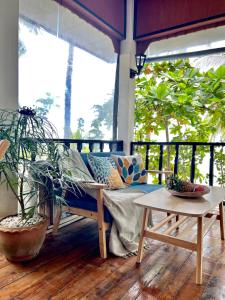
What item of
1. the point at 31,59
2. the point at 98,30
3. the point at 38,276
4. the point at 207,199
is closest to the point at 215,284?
the point at 207,199

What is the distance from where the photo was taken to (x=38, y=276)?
Answer: 1.59 meters

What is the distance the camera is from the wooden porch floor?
1.43 metres

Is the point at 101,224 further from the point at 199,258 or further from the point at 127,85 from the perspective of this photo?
the point at 127,85

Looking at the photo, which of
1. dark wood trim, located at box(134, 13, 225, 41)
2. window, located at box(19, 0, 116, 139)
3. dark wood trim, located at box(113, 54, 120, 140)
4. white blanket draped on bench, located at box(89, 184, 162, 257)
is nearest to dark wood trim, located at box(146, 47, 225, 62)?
dark wood trim, located at box(134, 13, 225, 41)

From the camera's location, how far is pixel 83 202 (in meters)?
2.03

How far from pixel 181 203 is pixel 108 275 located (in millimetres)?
713

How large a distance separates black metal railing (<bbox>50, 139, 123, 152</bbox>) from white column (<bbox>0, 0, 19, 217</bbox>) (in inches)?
25.2

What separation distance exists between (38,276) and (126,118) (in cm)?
249

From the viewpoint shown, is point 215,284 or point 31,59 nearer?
point 215,284

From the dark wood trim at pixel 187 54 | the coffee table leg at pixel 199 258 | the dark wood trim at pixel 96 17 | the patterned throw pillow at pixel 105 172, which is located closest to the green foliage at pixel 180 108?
the dark wood trim at pixel 187 54

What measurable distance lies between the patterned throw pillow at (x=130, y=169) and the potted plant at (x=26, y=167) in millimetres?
823

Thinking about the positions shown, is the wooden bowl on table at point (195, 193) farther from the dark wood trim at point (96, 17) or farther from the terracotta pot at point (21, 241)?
the dark wood trim at point (96, 17)

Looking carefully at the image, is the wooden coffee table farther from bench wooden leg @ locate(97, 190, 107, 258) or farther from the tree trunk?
the tree trunk

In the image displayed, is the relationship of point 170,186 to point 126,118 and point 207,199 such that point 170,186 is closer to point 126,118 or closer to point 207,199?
point 207,199
